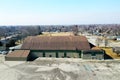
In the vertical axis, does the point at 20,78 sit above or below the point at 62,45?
below

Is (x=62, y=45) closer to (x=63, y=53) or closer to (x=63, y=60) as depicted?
(x=63, y=53)

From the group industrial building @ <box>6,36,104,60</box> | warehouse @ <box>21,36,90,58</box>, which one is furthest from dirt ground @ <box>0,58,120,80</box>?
warehouse @ <box>21,36,90,58</box>

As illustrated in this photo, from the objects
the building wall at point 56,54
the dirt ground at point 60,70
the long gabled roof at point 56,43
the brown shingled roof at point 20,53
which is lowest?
the dirt ground at point 60,70

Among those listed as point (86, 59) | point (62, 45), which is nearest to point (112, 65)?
point (86, 59)


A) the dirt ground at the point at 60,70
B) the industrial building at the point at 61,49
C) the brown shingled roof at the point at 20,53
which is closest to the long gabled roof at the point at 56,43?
the industrial building at the point at 61,49

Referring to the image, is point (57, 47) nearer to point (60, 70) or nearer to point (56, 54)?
point (56, 54)

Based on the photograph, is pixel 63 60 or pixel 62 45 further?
pixel 62 45

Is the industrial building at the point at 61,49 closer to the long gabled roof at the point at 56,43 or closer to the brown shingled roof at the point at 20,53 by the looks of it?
the long gabled roof at the point at 56,43

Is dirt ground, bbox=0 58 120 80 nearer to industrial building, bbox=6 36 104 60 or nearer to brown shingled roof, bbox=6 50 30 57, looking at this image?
brown shingled roof, bbox=6 50 30 57
